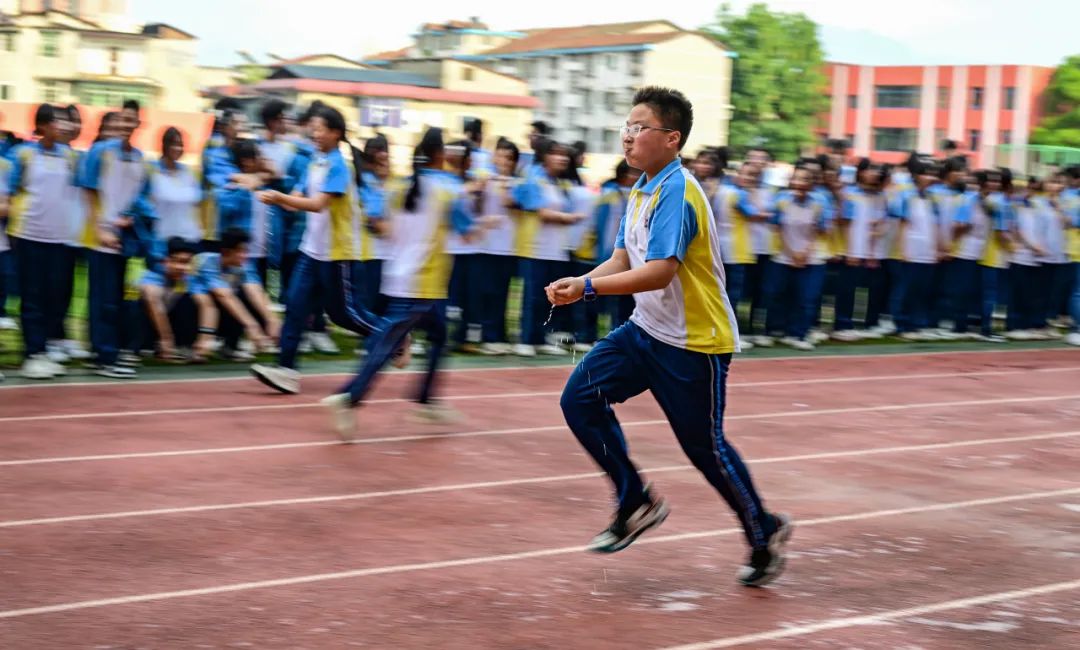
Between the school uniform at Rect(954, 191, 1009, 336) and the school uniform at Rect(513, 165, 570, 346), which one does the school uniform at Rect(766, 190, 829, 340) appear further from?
the school uniform at Rect(513, 165, 570, 346)

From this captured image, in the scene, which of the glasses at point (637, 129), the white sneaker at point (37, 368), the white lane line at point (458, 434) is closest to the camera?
the glasses at point (637, 129)

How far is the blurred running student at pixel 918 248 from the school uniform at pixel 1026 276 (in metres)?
1.13

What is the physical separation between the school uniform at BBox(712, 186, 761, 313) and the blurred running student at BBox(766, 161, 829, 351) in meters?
0.38

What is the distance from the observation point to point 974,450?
941cm

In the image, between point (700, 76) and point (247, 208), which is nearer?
point (247, 208)

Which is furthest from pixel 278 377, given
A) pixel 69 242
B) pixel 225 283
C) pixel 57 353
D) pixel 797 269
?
pixel 797 269

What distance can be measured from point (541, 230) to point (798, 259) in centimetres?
287

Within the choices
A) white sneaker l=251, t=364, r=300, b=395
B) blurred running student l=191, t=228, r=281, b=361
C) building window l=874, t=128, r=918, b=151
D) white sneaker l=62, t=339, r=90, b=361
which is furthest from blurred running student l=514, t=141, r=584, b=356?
building window l=874, t=128, r=918, b=151

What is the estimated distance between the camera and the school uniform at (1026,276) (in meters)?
16.5

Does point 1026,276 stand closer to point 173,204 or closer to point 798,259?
point 798,259

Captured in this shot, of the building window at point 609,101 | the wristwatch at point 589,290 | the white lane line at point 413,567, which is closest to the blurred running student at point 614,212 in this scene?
the white lane line at point 413,567

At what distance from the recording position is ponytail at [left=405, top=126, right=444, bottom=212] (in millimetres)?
8930

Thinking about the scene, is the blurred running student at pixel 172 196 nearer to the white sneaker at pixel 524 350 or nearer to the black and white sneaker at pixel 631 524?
the white sneaker at pixel 524 350

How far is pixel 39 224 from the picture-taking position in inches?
412
